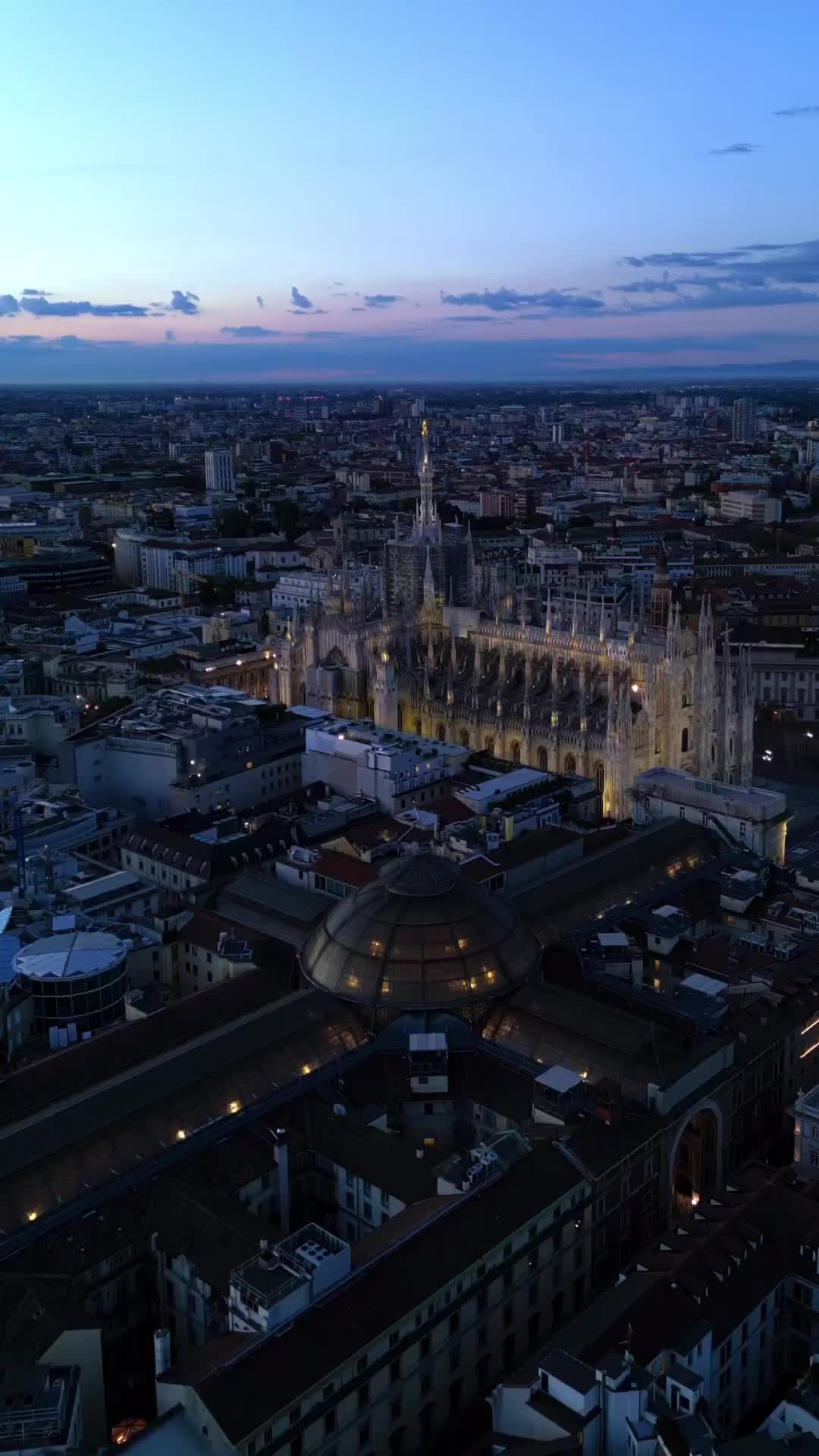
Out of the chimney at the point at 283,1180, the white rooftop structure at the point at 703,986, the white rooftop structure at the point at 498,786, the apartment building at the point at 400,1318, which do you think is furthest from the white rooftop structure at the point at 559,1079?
the white rooftop structure at the point at 498,786

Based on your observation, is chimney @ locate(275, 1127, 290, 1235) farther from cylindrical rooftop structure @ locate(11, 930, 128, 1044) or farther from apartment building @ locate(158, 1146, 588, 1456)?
cylindrical rooftop structure @ locate(11, 930, 128, 1044)

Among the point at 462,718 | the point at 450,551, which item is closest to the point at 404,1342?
the point at 462,718

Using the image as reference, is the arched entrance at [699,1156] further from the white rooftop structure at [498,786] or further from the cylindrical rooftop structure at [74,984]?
the white rooftop structure at [498,786]

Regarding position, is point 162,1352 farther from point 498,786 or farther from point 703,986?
point 498,786

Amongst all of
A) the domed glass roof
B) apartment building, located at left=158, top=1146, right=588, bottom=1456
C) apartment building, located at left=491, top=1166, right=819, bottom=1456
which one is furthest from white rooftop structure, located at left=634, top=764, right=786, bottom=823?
apartment building, located at left=158, top=1146, right=588, bottom=1456

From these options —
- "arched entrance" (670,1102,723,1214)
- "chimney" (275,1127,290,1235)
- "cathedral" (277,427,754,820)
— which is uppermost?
"cathedral" (277,427,754,820)

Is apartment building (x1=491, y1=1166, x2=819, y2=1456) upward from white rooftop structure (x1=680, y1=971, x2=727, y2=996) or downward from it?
downward

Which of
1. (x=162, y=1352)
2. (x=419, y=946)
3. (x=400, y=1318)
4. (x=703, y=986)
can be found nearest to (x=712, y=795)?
(x=703, y=986)
